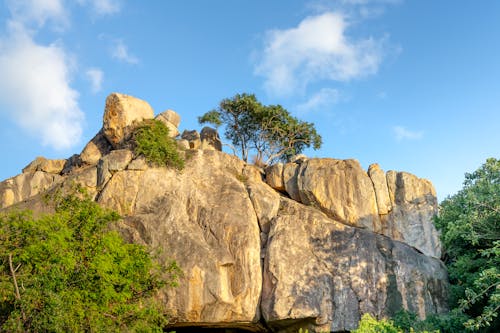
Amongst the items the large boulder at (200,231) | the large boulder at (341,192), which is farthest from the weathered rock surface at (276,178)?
the large boulder at (200,231)

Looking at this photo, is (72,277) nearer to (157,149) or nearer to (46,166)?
(157,149)

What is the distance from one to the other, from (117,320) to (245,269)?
7756 mm

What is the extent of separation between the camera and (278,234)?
1050 inches

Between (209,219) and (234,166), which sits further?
(234,166)

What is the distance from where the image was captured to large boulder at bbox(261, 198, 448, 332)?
2491 centimetres

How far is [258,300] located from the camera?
2514 cm

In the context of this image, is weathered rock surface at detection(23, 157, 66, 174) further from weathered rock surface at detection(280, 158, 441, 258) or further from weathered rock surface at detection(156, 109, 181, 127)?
weathered rock surface at detection(280, 158, 441, 258)

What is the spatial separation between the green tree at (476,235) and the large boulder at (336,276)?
1.88m

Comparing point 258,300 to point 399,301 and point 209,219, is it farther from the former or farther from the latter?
point 399,301

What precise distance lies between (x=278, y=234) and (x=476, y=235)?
32.0 ft

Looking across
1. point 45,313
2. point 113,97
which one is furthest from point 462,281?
point 113,97

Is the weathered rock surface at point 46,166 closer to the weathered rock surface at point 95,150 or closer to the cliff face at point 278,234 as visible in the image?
the weathered rock surface at point 95,150

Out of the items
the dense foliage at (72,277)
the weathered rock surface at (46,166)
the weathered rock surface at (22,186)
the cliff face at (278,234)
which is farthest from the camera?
the weathered rock surface at (46,166)

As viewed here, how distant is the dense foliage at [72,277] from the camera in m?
16.5
